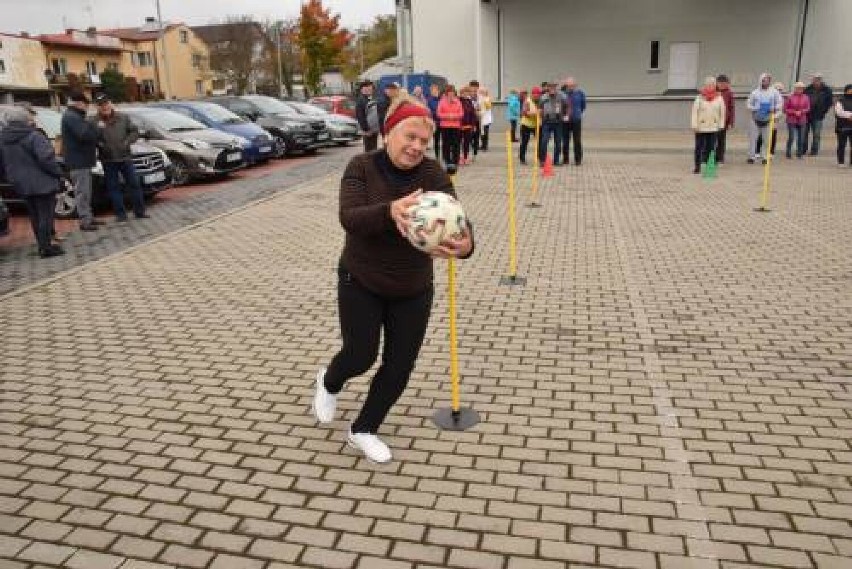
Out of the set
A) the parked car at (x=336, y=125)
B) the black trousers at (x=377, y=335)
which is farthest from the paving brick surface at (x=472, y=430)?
the parked car at (x=336, y=125)

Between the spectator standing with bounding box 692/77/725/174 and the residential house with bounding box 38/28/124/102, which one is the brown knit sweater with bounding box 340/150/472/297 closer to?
the spectator standing with bounding box 692/77/725/174

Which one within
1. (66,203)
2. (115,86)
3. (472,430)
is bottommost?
(472,430)

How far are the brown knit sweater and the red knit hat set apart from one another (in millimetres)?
192

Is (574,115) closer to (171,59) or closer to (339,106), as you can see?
(339,106)

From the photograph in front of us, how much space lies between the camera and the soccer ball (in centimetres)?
332

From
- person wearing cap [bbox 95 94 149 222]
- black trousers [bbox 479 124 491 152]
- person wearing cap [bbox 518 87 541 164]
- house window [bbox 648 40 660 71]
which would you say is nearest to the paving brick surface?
person wearing cap [bbox 95 94 149 222]

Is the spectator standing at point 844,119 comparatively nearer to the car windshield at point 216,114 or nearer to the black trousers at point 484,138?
the black trousers at point 484,138

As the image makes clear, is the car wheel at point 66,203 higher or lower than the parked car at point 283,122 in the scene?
lower

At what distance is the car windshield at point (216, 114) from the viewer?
721 inches

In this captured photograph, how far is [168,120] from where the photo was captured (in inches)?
635

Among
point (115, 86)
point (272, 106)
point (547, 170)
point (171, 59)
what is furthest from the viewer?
point (171, 59)

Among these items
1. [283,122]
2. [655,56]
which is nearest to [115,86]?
[283,122]

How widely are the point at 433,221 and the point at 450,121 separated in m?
12.9

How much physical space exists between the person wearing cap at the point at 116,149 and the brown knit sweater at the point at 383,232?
323 inches
